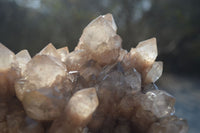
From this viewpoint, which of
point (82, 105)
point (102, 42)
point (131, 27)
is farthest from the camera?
point (131, 27)

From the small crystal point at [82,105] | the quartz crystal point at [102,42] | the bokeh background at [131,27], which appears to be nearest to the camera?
the small crystal point at [82,105]

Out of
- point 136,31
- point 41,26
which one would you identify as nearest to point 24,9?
point 41,26

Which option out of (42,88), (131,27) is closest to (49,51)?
(42,88)

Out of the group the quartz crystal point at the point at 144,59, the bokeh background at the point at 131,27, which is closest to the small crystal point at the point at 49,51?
the quartz crystal point at the point at 144,59

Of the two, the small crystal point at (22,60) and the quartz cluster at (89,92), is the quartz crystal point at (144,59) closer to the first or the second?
the quartz cluster at (89,92)

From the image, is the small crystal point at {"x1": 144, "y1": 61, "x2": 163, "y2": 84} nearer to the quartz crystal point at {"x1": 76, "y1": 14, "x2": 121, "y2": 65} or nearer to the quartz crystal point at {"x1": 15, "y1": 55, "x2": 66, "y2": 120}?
the quartz crystal point at {"x1": 76, "y1": 14, "x2": 121, "y2": 65}

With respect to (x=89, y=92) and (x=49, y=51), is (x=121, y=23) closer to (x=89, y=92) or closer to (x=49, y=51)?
(x=49, y=51)
